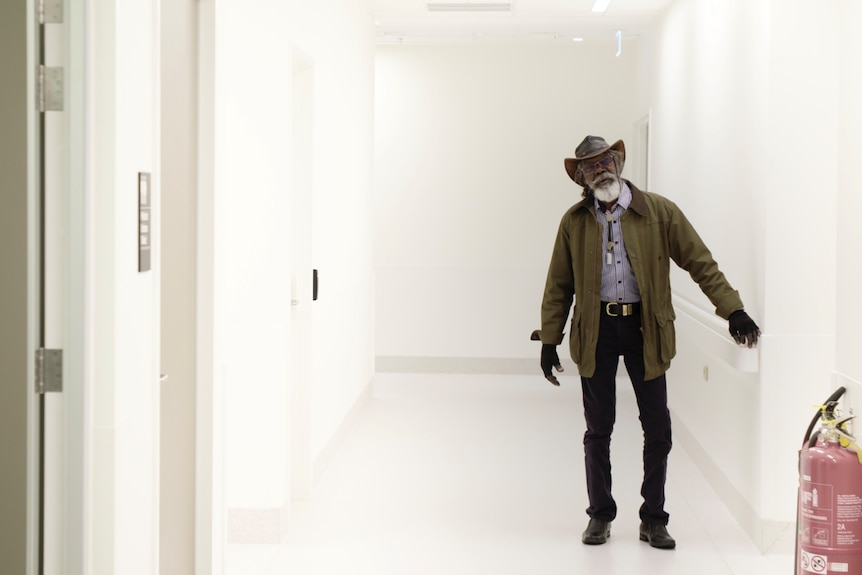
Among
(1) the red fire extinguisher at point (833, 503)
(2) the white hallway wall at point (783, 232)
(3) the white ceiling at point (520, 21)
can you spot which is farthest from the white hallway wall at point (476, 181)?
(1) the red fire extinguisher at point (833, 503)

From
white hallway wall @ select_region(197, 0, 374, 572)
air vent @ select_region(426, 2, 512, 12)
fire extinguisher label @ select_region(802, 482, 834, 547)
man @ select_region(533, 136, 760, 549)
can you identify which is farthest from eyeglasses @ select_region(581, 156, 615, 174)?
air vent @ select_region(426, 2, 512, 12)

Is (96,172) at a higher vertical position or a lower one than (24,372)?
higher

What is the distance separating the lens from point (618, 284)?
4406 millimetres

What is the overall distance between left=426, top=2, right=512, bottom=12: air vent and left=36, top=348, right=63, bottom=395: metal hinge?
5.17 meters

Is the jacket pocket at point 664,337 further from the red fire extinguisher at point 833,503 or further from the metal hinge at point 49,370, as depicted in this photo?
the metal hinge at point 49,370

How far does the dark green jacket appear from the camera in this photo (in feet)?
14.3

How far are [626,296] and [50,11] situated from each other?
8.81 ft

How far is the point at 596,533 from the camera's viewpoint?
4.57 meters

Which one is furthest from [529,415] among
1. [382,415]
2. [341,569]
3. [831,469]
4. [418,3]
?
[831,469]

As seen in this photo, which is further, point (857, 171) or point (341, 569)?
point (341, 569)

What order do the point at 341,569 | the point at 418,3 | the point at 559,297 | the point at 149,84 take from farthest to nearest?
the point at 418,3
the point at 559,297
the point at 341,569
the point at 149,84

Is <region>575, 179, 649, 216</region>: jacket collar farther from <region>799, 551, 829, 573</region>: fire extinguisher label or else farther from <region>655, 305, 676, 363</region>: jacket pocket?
<region>799, 551, 829, 573</region>: fire extinguisher label

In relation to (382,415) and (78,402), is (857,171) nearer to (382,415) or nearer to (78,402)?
(78,402)

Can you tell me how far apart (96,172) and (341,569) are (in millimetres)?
2285
